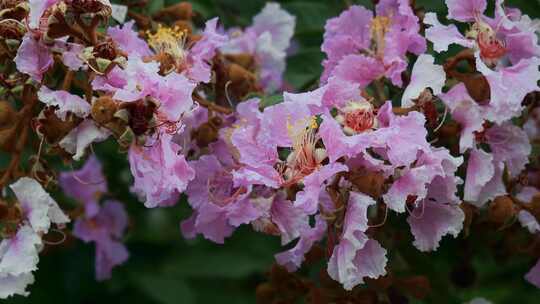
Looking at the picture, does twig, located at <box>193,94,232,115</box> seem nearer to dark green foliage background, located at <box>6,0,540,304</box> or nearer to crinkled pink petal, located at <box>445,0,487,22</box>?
dark green foliage background, located at <box>6,0,540,304</box>

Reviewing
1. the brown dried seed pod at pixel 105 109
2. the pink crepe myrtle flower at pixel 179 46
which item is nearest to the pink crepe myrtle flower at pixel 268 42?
the pink crepe myrtle flower at pixel 179 46

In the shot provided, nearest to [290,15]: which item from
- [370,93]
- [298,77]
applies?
[298,77]

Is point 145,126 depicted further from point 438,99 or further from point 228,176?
point 438,99

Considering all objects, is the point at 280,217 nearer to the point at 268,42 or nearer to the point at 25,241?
the point at 25,241

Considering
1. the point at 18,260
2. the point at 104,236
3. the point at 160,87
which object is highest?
the point at 160,87

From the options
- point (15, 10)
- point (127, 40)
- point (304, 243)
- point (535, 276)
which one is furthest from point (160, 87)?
point (535, 276)

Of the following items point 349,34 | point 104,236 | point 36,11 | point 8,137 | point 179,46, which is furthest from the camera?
point 104,236

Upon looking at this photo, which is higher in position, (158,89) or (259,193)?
(158,89)
